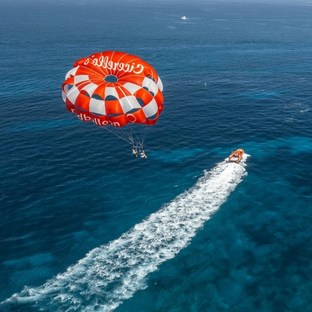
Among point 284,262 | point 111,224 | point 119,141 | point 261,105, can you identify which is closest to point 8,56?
point 119,141

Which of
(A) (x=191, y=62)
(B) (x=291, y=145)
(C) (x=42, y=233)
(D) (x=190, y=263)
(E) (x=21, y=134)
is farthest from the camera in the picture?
(A) (x=191, y=62)

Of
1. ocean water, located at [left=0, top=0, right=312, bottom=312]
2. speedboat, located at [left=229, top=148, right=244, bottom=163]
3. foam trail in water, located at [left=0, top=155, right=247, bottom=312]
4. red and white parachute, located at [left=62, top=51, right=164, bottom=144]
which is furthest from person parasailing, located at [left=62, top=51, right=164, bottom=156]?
speedboat, located at [left=229, top=148, right=244, bottom=163]

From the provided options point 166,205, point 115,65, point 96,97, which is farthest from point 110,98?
point 166,205

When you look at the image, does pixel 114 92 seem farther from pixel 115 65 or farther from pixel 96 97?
pixel 115 65

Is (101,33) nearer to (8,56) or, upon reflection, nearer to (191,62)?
(8,56)

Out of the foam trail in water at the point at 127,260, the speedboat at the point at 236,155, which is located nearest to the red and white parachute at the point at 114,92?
the foam trail in water at the point at 127,260
